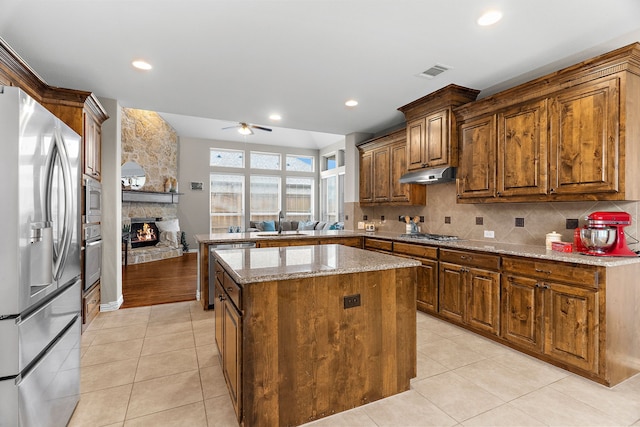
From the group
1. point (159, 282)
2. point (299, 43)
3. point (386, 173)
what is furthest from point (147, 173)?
point (299, 43)

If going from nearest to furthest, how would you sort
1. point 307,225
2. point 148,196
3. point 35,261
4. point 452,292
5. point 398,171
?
point 35,261, point 452,292, point 398,171, point 148,196, point 307,225

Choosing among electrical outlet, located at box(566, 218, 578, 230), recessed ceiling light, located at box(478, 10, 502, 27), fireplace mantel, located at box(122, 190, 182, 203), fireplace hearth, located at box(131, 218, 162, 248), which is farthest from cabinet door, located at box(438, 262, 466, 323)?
fireplace hearth, located at box(131, 218, 162, 248)

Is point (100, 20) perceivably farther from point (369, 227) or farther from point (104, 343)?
point (369, 227)

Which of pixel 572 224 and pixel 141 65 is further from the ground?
pixel 141 65

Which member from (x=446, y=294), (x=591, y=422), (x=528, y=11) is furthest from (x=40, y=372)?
(x=528, y=11)

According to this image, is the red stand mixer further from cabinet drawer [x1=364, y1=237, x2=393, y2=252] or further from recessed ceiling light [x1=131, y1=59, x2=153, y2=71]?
recessed ceiling light [x1=131, y1=59, x2=153, y2=71]

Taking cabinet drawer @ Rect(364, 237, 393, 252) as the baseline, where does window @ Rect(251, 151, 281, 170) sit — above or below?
above

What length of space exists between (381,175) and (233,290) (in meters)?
3.66

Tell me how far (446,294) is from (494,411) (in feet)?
4.92

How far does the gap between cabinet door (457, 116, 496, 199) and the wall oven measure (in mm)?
4007

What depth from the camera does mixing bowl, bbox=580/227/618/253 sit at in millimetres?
2307

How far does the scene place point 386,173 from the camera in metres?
4.84

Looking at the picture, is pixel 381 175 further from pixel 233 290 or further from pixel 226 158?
pixel 226 158

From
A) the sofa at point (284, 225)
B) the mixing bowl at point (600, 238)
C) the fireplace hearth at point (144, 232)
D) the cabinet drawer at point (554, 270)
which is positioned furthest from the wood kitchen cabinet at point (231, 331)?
the sofa at point (284, 225)
